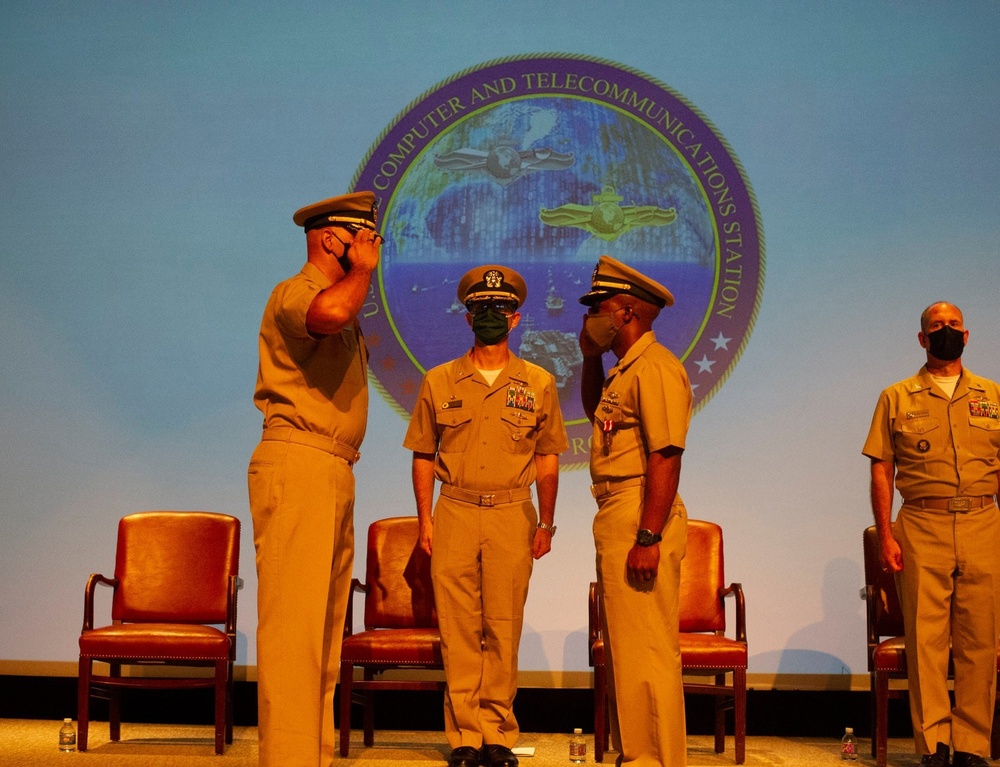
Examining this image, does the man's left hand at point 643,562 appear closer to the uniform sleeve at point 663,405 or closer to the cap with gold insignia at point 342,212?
the uniform sleeve at point 663,405

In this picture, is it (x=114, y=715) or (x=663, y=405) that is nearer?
(x=663, y=405)

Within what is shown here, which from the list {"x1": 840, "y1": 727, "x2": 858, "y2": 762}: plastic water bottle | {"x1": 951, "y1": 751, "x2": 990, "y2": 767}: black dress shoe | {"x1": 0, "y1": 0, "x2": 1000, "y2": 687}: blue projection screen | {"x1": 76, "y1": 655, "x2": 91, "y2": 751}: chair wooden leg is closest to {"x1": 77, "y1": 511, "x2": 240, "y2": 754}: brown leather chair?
{"x1": 76, "y1": 655, "x2": 91, "y2": 751}: chair wooden leg

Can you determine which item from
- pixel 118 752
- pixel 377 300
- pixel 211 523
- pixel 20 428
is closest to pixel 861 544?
pixel 377 300

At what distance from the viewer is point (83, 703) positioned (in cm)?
430

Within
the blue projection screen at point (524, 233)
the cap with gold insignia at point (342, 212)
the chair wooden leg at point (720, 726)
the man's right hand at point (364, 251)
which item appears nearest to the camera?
the man's right hand at point (364, 251)

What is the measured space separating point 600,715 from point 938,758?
124 centimetres

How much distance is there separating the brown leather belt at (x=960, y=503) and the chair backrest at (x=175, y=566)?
2.84m

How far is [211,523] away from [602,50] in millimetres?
2787

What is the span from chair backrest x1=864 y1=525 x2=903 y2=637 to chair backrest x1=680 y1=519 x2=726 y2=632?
1.99 feet

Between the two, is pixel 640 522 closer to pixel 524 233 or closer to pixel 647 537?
pixel 647 537

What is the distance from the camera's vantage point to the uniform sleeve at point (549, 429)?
422 centimetres

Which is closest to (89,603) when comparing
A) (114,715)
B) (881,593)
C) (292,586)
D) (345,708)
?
(114,715)

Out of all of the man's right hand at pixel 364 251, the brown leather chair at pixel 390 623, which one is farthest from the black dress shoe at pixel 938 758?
the man's right hand at pixel 364 251

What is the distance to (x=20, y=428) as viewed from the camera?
17.1ft
